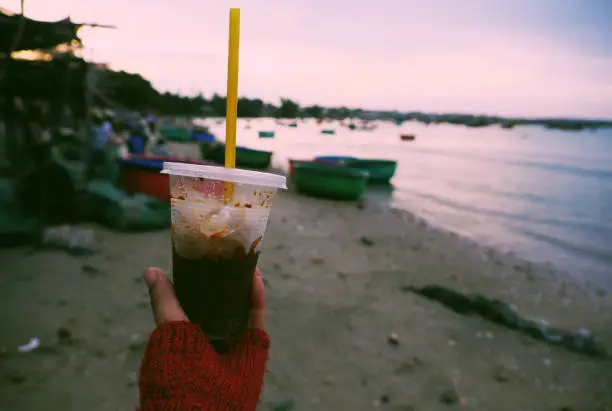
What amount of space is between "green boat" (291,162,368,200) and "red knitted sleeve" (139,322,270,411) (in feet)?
45.0

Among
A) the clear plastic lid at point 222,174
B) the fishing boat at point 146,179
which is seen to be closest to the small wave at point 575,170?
the fishing boat at point 146,179

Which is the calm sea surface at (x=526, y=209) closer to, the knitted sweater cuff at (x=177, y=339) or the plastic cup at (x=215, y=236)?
the plastic cup at (x=215, y=236)

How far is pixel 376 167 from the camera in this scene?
20484mm

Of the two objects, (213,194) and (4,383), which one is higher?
(213,194)

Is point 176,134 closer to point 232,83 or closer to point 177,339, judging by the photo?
point 232,83

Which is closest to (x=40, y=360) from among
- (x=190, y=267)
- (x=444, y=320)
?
(x=190, y=267)

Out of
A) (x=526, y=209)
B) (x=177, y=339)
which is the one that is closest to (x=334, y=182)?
(x=526, y=209)

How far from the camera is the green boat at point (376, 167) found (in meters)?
20.2

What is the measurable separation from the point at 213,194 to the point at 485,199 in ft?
63.9

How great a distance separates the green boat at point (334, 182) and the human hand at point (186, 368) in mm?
13619

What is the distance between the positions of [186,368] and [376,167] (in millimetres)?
19796

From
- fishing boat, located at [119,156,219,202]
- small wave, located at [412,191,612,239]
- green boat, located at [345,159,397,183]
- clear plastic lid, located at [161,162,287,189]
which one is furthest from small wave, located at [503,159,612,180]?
clear plastic lid, located at [161,162,287,189]

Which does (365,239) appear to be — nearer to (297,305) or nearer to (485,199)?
(297,305)

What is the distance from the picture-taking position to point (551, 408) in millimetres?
3959
